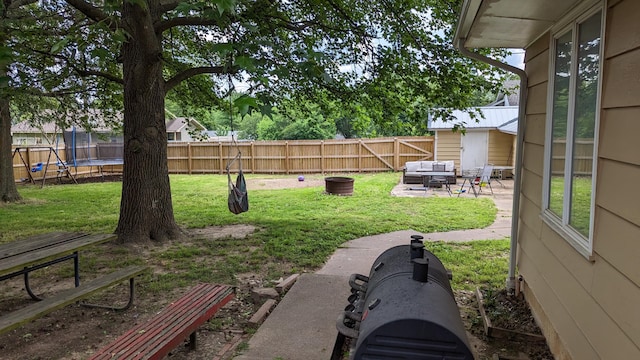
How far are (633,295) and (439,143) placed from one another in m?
15.4

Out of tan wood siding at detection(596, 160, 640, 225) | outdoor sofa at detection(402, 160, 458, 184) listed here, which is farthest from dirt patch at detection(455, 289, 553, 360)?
outdoor sofa at detection(402, 160, 458, 184)

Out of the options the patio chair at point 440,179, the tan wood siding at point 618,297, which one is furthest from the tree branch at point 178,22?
the patio chair at point 440,179

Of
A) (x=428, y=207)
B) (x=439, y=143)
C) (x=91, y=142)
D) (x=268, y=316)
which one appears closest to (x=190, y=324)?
(x=268, y=316)

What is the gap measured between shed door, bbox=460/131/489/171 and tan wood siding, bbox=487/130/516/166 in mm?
187

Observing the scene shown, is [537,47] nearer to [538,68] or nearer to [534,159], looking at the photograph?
[538,68]

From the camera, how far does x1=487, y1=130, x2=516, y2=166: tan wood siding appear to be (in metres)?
15.7

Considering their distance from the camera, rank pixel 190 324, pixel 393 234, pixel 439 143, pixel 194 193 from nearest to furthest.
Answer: pixel 190 324, pixel 393 234, pixel 194 193, pixel 439 143

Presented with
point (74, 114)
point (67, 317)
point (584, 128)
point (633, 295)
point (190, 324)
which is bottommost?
point (67, 317)

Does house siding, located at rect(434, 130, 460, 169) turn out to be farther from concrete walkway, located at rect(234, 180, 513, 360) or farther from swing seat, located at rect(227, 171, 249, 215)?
swing seat, located at rect(227, 171, 249, 215)

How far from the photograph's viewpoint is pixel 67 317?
144 inches

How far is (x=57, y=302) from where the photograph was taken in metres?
2.94

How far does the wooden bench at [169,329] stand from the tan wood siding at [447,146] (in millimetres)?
Result: 14344

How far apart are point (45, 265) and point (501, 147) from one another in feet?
51.0

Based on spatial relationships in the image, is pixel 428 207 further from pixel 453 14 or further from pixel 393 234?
pixel 453 14
